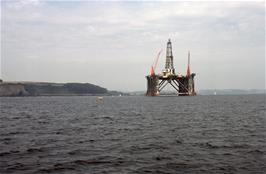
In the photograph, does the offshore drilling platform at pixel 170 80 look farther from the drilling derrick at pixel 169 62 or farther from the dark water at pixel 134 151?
the dark water at pixel 134 151

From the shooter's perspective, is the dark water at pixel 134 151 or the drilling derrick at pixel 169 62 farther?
the drilling derrick at pixel 169 62

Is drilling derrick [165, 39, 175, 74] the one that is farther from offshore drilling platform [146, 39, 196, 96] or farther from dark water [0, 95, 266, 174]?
dark water [0, 95, 266, 174]

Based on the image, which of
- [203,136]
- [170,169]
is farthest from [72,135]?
[170,169]

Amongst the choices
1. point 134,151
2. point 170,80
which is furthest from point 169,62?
point 134,151

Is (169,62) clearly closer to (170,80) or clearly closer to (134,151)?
(170,80)

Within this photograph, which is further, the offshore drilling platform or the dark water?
the offshore drilling platform

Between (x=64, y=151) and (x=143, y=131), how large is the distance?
972 cm

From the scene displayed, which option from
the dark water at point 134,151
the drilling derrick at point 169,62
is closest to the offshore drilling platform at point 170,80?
the drilling derrick at point 169,62

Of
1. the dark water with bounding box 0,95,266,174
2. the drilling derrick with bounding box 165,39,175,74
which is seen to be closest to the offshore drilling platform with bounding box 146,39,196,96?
the drilling derrick with bounding box 165,39,175,74

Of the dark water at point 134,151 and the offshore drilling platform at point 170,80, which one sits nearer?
the dark water at point 134,151

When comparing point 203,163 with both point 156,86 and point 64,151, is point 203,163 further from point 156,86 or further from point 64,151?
point 156,86

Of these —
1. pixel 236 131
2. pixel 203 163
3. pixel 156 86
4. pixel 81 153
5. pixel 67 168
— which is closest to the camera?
pixel 67 168

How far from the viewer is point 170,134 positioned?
25922 mm

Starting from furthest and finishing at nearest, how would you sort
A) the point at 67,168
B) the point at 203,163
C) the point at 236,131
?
the point at 236,131 → the point at 203,163 → the point at 67,168
